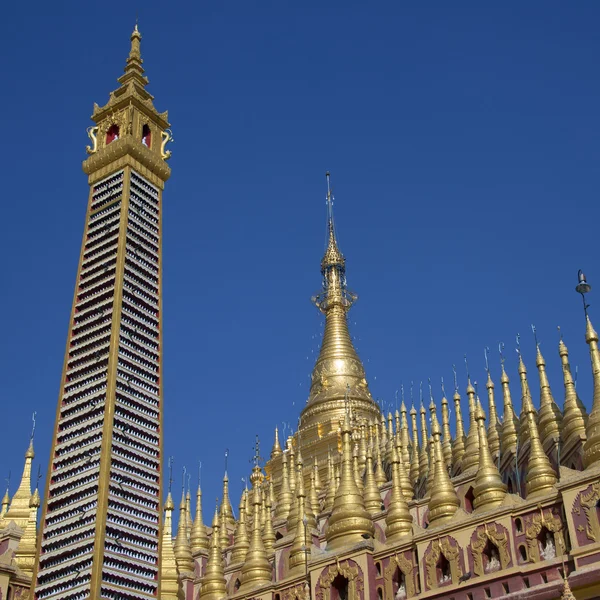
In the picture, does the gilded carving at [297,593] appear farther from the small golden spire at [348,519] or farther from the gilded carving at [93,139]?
the gilded carving at [93,139]

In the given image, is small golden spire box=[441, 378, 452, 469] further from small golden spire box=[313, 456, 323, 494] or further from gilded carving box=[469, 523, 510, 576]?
gilded carving box=[469, 523, 510, 576]

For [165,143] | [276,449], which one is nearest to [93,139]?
[165,143]

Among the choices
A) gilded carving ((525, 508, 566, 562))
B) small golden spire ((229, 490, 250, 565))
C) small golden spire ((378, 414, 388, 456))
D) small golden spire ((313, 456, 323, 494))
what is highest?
small golden spire ((378, 414, 388, 456))

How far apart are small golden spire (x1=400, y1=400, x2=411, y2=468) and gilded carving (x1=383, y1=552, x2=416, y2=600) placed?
46.1 feet

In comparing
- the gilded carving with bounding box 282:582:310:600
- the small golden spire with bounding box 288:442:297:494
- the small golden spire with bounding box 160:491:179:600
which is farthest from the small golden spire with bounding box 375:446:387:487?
the gilded carving with bounding box 282:582:310:600

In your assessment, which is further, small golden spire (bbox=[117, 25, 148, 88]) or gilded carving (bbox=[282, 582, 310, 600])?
small golden spire (bbox=[117, 25, 148, 88])

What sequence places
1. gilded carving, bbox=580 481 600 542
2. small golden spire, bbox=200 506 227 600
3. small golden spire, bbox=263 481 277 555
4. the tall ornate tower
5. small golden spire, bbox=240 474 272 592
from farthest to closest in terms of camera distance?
small golden spire, bbox=263 481 277 555
small golden spire, bbox=200 506 227 600
small golden spire, bbox=240 474 272 592
the tall ornate tower
gilded carving, bbox=580 481 600 542

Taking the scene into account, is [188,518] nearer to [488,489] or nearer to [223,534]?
[223,534]

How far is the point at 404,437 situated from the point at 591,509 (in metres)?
21.5

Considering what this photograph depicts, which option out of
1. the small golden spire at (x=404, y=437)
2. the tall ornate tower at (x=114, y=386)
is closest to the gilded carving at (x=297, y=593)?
the tall ornate tower at (x=114, y=386)

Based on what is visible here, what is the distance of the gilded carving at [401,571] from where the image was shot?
1172 inches

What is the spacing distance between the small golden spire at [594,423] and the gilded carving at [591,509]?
1200 millimetres

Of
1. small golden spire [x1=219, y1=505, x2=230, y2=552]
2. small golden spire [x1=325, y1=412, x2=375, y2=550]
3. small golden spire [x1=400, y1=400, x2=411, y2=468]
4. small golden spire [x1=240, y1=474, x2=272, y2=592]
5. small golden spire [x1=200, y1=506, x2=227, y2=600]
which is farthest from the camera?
small golden spire [x1=400, y1=400, x2=411, y2=468]

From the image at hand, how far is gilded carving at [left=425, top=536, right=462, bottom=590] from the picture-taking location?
2878cm
